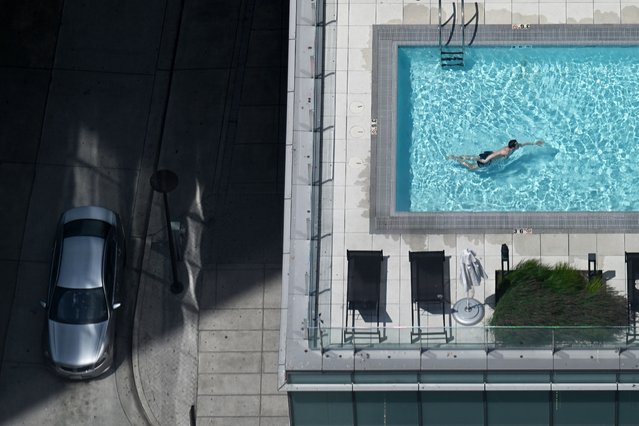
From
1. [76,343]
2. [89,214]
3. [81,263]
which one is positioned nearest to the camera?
[76,343]

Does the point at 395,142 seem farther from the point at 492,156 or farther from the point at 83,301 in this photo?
the point at 83,301

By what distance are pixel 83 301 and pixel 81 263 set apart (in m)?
1.04

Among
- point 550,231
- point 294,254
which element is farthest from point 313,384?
point 550,231

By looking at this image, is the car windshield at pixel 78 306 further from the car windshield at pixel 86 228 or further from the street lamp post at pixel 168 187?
the street lamp post at pixel 168 187

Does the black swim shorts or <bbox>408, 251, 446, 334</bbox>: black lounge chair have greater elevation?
the black swim shorts

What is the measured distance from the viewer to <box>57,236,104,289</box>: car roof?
34656 millimetres

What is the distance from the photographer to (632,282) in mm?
Answer: 29781

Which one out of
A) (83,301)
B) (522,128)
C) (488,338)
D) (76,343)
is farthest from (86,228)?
(488,338)

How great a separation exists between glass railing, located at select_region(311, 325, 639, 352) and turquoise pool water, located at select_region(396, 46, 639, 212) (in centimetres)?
446

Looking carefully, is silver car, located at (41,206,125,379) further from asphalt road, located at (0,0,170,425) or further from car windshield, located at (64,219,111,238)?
asphalt road, located at (0,0,170,425)

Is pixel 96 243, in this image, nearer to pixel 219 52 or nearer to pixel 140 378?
pixel 140 378

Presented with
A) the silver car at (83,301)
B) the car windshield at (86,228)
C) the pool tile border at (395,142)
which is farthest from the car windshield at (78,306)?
the pool tile border at (395,142)

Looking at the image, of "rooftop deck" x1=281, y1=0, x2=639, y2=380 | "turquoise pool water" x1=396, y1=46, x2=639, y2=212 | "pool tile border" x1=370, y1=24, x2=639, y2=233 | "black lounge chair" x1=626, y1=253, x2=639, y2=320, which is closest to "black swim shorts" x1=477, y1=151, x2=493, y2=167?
"turquoise pool water" x1=396, y1=46, x2=639, y2=212

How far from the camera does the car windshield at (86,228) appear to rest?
115ft
